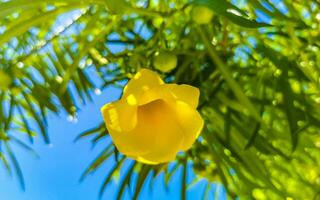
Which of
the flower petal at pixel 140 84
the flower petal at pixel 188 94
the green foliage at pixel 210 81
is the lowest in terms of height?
the green foliage at pixel 210 81

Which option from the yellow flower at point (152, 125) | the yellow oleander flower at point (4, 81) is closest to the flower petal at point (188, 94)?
the yellow flower at point (152, 125)

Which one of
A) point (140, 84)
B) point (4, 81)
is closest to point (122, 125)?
point (140, 84)

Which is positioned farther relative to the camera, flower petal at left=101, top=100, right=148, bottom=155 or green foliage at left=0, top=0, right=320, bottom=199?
green foliage at left=0, top=0, right=320, bottom=199

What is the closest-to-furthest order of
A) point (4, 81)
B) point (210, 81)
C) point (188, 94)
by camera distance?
1. point (188, 94)
2. point (4, 81)
3. point (210, 81)

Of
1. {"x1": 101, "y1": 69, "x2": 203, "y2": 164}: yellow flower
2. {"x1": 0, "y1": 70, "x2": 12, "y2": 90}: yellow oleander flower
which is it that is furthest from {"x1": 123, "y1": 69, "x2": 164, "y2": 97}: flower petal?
{"x1": 0, "y1": 70, "x2": 12, "y2": 90}: yellow oleander flower

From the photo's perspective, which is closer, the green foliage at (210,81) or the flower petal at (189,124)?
the flower petal at (189,124)

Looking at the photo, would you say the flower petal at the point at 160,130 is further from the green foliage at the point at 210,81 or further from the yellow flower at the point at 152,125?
the green foliage at the point at 210,81

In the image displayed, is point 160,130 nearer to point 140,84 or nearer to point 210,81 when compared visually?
point 140,84

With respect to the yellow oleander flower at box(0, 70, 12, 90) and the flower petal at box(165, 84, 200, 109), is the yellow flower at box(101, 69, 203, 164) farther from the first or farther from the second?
the yellow oleander flower at box(0, 70, 12, 90)
